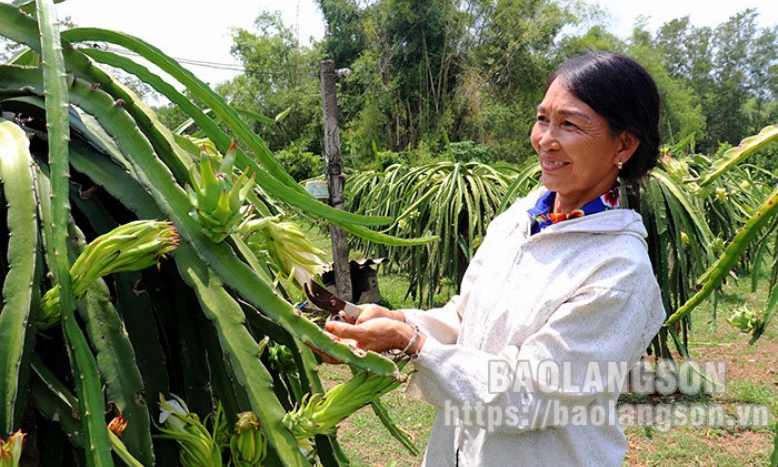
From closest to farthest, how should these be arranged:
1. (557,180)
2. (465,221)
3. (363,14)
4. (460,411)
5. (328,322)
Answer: (328,322) → (460,411) → (557,180) → (465,221) → (363,14)

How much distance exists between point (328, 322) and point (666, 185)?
2.29 meters

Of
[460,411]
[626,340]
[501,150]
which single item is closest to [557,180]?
[626,340]

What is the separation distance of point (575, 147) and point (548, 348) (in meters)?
0.30

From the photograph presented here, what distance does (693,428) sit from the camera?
2736 mm

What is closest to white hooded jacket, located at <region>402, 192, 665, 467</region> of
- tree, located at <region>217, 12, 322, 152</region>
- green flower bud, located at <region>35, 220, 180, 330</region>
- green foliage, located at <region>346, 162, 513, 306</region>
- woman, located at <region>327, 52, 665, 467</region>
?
woman, located at <region>327, 52, 665, 467</region>

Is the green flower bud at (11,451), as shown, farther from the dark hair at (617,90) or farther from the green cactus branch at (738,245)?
the green cactus branch at (738,245)

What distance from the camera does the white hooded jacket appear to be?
77 centimetres

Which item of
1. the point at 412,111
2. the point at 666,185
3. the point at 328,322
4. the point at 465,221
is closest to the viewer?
the point at 328,322

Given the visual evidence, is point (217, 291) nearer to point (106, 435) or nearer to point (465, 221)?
point (106, 435)

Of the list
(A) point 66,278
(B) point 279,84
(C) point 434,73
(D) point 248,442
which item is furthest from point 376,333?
(B) point 279,84

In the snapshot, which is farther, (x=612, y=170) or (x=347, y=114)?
(x=347, y=114)

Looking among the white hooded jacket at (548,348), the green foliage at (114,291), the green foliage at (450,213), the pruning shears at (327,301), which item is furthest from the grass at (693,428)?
the green foliage at (114,291)

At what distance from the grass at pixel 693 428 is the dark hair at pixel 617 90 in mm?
1272

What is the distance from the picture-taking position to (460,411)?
2.58 feet
